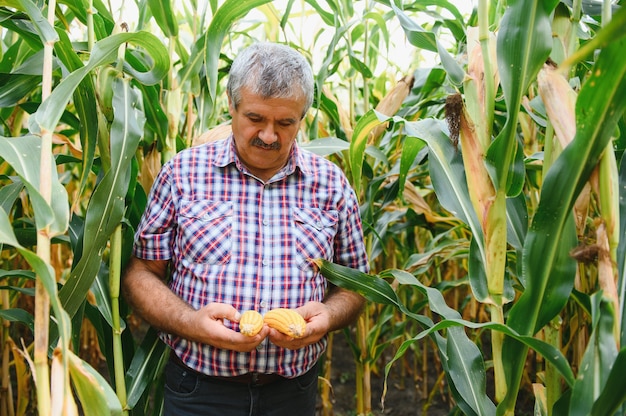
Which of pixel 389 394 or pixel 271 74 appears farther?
pixel 389 394

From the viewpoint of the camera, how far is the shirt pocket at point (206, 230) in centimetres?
141

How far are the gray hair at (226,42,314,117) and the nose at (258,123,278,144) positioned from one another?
8 centimetres

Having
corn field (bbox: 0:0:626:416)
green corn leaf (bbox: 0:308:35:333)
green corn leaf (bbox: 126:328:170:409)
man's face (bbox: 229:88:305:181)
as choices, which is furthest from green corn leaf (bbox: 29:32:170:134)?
green corn leaf (bbox: 126:328:170:409)

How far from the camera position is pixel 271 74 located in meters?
1.34

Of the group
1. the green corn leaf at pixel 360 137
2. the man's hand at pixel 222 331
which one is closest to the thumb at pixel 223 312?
the man's hand at pixel 222 331

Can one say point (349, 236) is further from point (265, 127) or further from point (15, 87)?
point (15, 87)

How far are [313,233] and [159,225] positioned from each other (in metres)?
0.42

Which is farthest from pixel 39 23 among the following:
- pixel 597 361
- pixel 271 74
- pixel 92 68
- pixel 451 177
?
pixel 597 361

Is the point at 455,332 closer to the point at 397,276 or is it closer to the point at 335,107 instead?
the point at 397,276

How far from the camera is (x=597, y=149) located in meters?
0.92

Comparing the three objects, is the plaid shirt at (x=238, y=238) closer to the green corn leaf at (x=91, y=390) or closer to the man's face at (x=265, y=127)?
the man's face at (x=265, y=127)

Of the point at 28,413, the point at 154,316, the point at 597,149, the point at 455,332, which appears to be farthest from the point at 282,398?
the point at 28,413

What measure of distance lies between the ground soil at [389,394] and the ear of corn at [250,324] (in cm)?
160

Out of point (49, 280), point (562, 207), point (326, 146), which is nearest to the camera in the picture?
point (49, 280)
